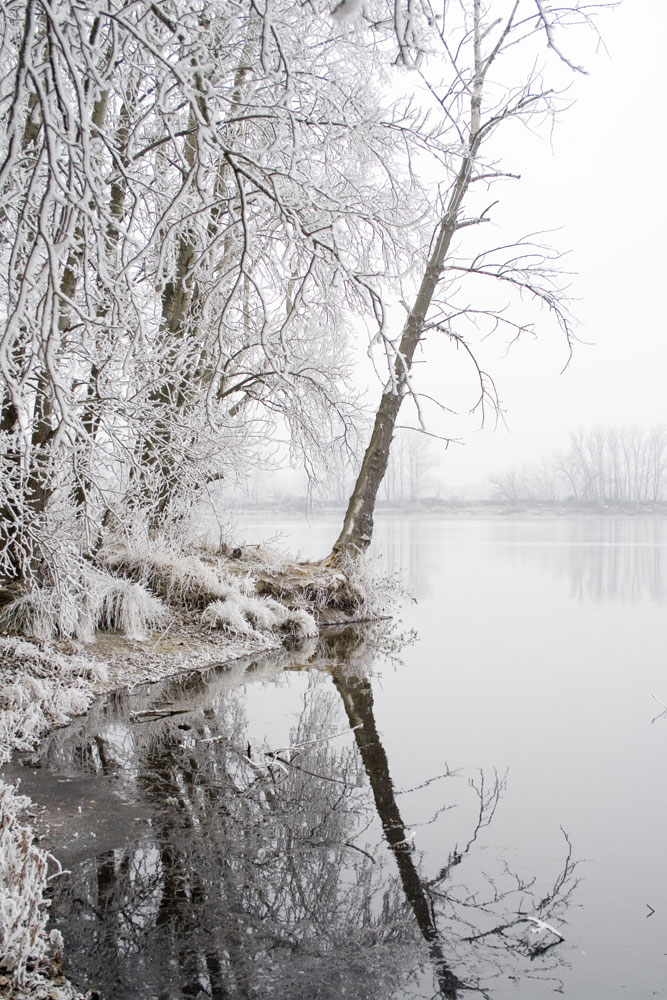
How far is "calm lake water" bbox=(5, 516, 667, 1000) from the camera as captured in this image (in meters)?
3.24

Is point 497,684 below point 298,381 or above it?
below

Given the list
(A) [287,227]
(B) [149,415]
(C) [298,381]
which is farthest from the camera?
(C) [298,381]

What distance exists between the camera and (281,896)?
376 cm

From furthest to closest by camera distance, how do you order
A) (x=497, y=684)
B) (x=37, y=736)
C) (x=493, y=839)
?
(x=497, y=684)
(x=37, y=736)
(x=493, y=839)

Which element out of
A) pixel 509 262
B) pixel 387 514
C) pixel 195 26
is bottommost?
pixel 387 514

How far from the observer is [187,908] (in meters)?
3.59

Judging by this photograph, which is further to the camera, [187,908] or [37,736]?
[37,736]

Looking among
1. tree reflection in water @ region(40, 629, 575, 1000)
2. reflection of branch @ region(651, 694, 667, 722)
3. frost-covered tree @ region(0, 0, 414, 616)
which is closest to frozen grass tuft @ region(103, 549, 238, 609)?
frost-covered tree @ region(0, 0, 414, 616)

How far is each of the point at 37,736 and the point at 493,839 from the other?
338 centimetres

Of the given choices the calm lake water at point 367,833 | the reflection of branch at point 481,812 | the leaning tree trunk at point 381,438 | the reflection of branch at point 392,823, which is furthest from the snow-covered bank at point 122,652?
the reflection of branch at point 481,812

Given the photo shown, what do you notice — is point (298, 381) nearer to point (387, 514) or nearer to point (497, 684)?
point (497, 684)

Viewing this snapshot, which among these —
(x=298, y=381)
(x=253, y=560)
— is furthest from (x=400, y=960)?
(x=253, y=560)

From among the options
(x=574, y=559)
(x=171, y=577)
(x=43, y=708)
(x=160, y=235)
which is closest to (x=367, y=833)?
(x=43, y=708)

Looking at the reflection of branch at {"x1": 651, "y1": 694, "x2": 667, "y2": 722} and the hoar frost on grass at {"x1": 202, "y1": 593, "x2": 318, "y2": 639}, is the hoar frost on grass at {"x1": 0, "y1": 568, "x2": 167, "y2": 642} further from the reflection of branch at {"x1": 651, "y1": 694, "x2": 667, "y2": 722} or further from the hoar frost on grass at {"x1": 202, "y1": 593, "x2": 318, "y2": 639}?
the reflection of branch at {"x1": 651, "y1": 694, "x2": 667, "y2": 722}
